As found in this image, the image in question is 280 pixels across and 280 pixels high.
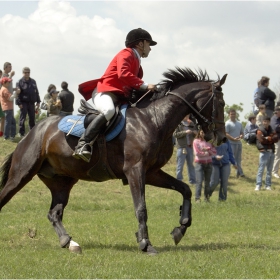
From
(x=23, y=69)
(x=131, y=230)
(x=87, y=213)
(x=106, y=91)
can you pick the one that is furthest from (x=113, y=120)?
(x=23, y=69)

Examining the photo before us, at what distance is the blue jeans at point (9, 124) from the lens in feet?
71.3

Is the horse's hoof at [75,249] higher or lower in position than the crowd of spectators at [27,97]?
lower

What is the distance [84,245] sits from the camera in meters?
10.3

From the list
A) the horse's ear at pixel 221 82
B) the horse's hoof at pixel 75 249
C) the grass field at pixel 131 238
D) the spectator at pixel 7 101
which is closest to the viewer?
the grass field at pixel 131 238

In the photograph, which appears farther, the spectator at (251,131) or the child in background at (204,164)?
the spectator at (251,131)

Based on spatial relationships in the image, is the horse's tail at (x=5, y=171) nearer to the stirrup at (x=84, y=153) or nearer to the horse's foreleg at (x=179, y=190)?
the stirrup at (x=84, y=153)

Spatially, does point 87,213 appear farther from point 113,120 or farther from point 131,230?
point 113,120

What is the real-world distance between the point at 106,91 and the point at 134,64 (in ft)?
1.94

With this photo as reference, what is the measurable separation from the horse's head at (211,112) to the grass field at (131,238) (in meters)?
1.71

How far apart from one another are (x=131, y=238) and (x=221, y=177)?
6555mm

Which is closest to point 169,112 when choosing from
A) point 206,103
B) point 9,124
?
point 206,103

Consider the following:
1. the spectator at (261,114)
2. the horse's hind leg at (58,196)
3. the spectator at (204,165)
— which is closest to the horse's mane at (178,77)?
the horse's hind leg at (58,196)

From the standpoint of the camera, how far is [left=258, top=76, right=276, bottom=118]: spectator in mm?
21938

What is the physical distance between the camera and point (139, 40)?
978 cm
